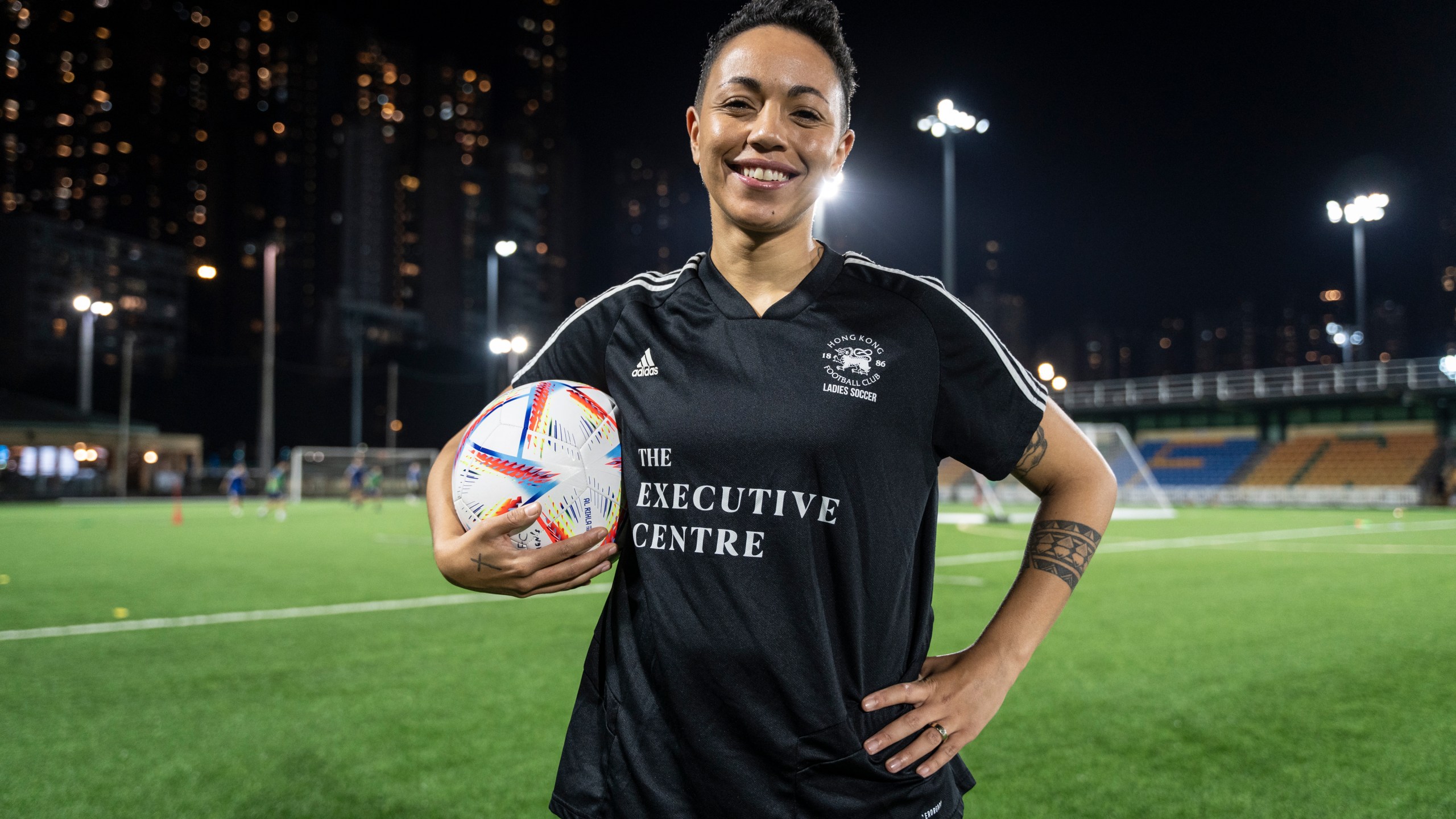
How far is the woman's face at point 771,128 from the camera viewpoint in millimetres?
1727

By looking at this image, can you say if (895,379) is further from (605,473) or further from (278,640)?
(278,640)

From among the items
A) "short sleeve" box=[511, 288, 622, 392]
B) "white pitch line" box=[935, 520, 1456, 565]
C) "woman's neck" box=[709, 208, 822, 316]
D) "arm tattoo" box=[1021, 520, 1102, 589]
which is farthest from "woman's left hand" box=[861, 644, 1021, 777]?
"white pitch line" box=[935, 520, 1456, 565]

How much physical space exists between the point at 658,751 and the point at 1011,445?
0.89 meters

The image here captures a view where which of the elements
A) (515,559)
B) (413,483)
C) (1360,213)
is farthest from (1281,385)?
(515,559)

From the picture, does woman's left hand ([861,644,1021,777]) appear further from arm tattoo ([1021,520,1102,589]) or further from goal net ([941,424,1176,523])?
goal net ([941,424,1176,523])

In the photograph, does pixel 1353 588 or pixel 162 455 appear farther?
pixel 162 455

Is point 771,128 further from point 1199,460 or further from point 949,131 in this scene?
point 1199,460

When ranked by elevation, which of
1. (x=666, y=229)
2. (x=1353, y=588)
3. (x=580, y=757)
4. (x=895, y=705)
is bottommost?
(x=1353, y=588)

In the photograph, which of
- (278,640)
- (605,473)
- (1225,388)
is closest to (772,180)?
(605,473)

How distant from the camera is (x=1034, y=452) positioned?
185 cm

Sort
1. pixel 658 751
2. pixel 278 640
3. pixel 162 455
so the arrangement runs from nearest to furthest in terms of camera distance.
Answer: pixel 658 751
pixel 278 640
pixel 162 455

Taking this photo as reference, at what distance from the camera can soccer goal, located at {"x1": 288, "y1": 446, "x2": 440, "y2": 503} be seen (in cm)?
4069

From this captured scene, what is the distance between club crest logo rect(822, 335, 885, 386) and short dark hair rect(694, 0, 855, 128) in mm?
500

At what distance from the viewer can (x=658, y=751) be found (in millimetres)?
1614
